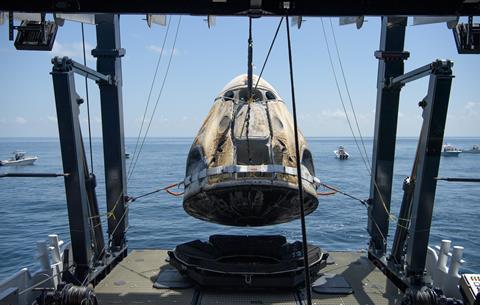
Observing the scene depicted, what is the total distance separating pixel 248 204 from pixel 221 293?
2.23 m

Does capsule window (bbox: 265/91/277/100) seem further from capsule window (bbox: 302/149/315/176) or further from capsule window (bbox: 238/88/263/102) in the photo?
capsule window (bbox: 302/149/315/176)

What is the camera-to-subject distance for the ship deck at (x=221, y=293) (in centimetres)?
945

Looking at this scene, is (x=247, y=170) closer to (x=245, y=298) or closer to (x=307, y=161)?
(x=307, y=161)

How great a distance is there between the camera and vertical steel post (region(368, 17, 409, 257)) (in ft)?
38.4

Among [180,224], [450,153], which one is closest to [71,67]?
[180,224]

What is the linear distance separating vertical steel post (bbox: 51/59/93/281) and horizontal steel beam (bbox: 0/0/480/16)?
243 cm

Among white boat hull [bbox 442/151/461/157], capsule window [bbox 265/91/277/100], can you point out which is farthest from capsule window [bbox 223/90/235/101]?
white boat hull [bbox 442/151/461/157]

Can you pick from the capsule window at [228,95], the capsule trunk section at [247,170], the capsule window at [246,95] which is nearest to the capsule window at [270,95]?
the capsule window at [246,95]

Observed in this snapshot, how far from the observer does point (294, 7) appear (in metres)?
6.66

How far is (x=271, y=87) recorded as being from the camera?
44.9 ft

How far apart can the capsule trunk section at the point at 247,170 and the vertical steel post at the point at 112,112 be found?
2.56 m

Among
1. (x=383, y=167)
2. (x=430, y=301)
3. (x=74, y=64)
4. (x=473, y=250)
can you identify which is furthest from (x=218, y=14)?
(x=473, y=250)

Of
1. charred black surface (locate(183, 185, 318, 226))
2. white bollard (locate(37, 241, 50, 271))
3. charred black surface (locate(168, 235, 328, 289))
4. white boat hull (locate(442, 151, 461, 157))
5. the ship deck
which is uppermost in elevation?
charred black surface (locate(183, 185, 318, 226))

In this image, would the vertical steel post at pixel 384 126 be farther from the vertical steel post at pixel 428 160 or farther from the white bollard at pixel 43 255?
the white bollard at pixel 43 255
